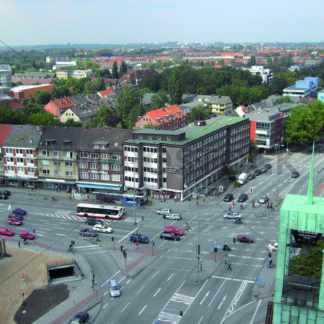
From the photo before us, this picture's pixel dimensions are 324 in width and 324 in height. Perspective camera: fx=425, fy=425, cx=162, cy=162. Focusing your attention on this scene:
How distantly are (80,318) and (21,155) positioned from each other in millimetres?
48471

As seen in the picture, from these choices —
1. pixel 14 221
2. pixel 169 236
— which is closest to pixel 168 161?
pixel 169 236

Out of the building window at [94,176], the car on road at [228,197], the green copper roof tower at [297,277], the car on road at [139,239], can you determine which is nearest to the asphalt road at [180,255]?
the car on road at [139,239]

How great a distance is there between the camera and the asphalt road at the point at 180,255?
41000 millimetres

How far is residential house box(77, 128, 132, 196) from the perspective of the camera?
74.6m

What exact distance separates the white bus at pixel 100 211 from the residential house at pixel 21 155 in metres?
18.3

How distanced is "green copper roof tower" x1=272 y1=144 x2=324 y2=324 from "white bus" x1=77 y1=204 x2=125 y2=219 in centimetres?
4831

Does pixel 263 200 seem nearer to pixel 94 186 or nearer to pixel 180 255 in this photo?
pixel 180 255

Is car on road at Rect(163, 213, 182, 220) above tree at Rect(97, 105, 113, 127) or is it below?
below

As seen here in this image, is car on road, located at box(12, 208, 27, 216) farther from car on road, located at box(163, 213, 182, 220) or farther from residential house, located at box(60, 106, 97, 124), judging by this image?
residential house, located at box(60, 106, 97, 124)

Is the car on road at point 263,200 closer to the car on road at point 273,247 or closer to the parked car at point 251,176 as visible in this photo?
the parked car at point 251,176

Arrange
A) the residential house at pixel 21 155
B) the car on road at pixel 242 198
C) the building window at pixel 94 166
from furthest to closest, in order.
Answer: the residential house at pixel 21 155 < the building window at pixel 94 166 < the car on road at pixel 242 198

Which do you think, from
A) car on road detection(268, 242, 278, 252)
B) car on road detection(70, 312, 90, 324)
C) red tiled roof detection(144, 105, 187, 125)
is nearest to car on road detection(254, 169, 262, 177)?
red tiled roof detection(144, 105, 187, 125)

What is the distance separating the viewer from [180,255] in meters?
53.2

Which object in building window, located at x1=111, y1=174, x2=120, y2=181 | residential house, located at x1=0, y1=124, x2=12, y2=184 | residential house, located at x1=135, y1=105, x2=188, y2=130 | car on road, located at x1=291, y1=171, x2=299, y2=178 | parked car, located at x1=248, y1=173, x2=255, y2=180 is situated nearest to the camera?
building window, located at x1=111, y1=174, x2=120, y2=181
